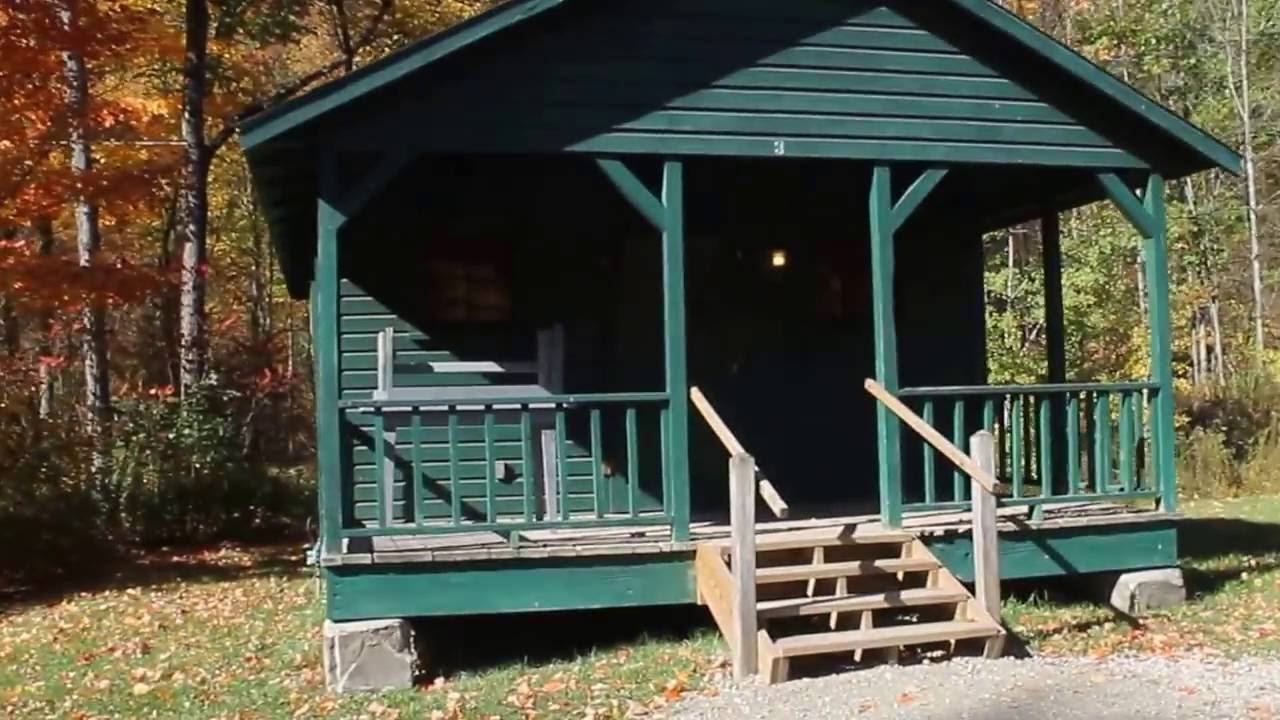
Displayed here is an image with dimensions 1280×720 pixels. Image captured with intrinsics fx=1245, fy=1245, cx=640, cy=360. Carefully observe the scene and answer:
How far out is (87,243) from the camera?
17.3 meters

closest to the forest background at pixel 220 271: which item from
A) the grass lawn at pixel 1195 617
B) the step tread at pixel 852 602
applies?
the grass lawn at pixel 1195 617

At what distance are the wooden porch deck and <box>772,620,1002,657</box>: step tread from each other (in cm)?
96

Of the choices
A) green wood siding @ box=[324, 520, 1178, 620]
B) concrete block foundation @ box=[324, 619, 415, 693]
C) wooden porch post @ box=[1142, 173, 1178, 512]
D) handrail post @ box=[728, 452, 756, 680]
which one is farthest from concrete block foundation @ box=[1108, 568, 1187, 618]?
concrete block foundation @ box=[324, 619, 415, 693]

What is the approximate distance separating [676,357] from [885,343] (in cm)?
150

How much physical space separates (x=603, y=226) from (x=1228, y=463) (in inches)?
445

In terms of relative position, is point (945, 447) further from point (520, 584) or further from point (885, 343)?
point (520, 584)

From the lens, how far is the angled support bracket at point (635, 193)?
8.00 metres

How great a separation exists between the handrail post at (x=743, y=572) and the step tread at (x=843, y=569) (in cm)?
32

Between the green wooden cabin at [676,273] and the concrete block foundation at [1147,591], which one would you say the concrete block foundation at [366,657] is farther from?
the concrete block foundation at [1147,591]

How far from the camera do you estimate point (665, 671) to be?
293 inches

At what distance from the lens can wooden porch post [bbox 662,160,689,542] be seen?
791 centimetres

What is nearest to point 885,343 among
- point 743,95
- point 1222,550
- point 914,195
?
point 914,195

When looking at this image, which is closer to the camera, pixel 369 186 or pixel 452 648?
pixel 369 186

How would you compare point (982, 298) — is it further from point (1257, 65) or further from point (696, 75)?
point (1257, 65)
